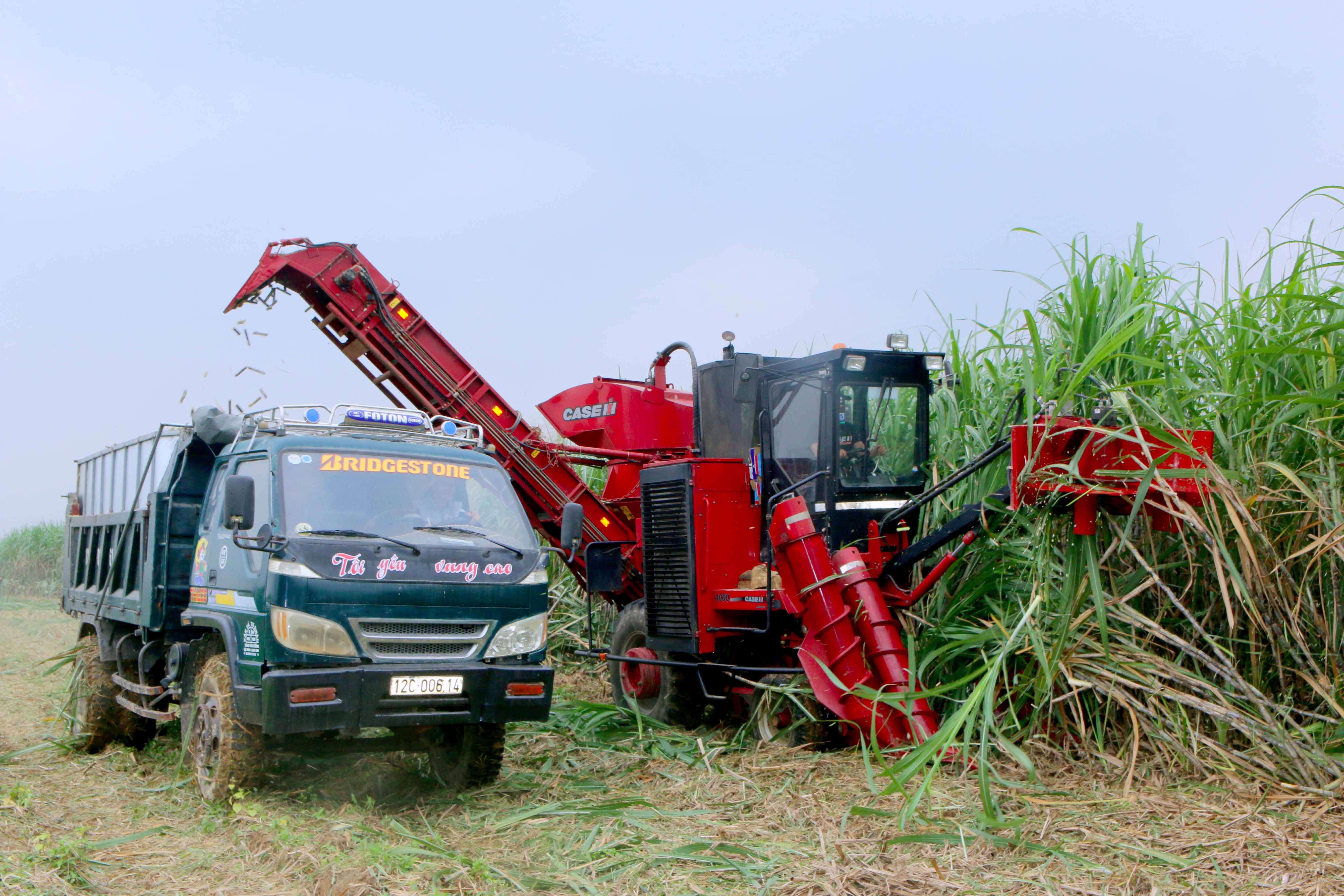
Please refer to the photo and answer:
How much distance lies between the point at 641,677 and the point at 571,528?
2.52 m

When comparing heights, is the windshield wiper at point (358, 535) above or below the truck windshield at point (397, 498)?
below

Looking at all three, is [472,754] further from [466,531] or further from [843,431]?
[843,431]

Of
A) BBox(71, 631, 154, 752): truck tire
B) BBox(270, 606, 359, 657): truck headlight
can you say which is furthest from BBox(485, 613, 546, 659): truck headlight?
BBox(71, 631, 154, 752): truck tire

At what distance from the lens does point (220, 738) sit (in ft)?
19.1

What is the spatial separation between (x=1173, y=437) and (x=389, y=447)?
13.8 feet

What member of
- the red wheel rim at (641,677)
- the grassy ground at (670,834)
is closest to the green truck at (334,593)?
the grassy ground at (670,834)

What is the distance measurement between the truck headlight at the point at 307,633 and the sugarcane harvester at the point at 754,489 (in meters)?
1.53

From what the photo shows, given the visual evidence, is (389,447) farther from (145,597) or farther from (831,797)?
(831,797)

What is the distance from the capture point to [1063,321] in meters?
6.29

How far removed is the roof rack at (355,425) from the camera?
21.0 feet

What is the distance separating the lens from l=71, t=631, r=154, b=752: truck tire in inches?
300

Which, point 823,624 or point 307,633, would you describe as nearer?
point 307,633

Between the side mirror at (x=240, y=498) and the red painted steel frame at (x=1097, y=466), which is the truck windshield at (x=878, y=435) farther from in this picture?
the side mirror at (x=240, y=498)

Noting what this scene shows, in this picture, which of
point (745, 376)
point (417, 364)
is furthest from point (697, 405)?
point (417, 364)
